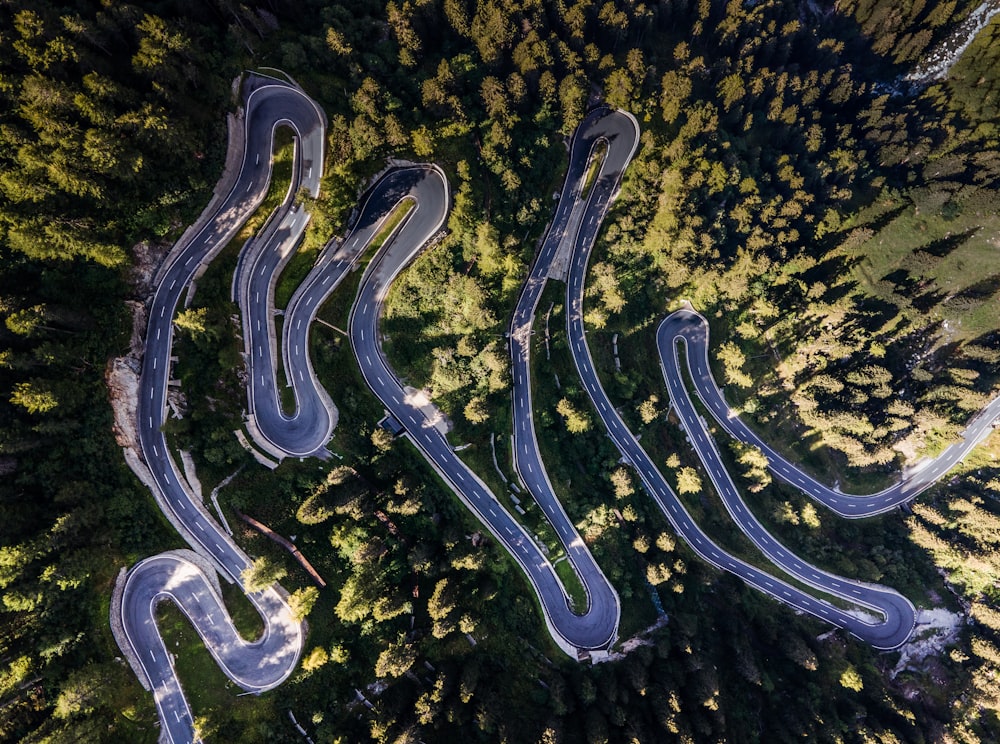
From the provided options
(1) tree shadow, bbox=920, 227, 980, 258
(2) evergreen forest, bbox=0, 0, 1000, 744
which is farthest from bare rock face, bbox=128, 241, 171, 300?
(1) tree shadow, bbox=920, 227, 980, 258

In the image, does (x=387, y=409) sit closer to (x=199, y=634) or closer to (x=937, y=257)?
(x=199, y=634)

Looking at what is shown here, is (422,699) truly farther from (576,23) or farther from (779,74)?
(779,74)

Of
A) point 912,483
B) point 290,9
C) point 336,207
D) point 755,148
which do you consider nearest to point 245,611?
point 336,207

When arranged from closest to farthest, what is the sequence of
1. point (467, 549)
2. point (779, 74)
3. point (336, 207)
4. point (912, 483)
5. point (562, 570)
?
point (336, 207), point (467, 549), point (562, 570), point (779, 74), point (912, 483)

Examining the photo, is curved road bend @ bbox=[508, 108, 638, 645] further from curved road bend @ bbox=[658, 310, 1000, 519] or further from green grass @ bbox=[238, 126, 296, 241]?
green grass @ bbox=[238, 126, 296, 241]

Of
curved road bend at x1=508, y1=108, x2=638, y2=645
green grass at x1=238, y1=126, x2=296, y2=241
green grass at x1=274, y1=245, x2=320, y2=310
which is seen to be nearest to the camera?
green grass at x1=238, y1=126, x2=296, y2=241

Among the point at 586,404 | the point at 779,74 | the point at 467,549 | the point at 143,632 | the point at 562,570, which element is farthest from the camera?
the point at 779,74
